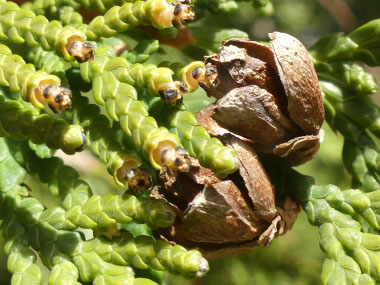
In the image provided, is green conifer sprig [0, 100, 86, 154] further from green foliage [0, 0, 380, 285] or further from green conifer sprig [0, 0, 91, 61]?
green conifer sprig [0, 0, 91, 61]

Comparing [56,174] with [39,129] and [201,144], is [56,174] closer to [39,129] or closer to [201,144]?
[39,129]

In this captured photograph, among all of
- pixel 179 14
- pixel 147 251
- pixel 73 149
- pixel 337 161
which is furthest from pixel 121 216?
pixel 337 161

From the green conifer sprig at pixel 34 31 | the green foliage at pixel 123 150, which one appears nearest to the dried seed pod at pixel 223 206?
the green foliage at pixel 123 150

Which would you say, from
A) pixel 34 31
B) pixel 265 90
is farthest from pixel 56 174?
pixel 265 90

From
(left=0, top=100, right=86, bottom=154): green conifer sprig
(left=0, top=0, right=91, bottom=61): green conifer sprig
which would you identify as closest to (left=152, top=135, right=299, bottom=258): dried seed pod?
(left=0, top=100, right=86, bottom=154): green conifer sprig

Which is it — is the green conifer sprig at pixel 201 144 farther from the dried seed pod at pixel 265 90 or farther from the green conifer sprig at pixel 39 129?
the green conifer sprig at pixel 39 129

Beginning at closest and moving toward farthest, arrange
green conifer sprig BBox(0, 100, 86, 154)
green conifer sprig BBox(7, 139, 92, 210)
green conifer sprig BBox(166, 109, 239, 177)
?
green conifer sprig BBox(166, 109, 239, 177) → green conifer sprig BBox(0, 100, 86, 154) → green conifer sprig BBox(7, 139, 92, 210)

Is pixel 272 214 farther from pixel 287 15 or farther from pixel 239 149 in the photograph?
pixel 287 15
